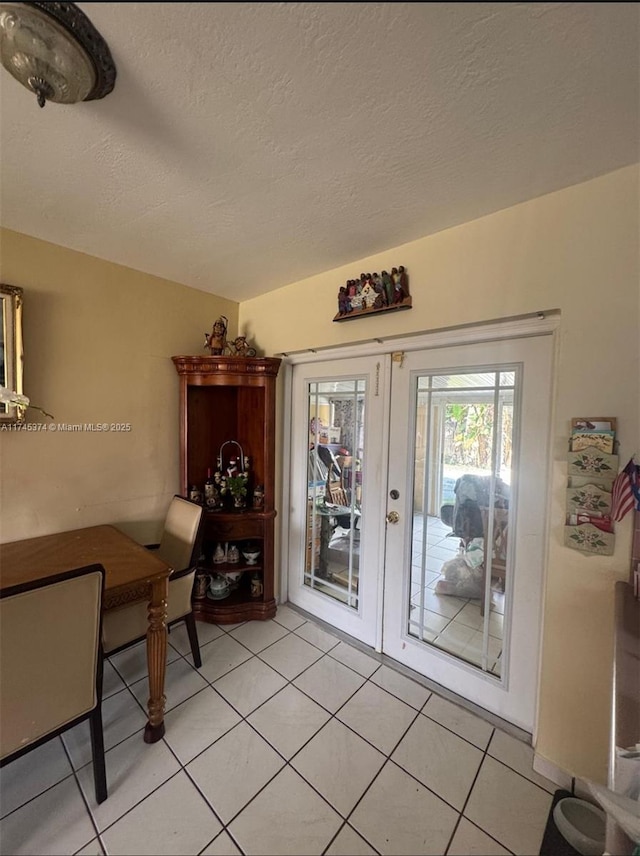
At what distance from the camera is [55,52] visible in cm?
81

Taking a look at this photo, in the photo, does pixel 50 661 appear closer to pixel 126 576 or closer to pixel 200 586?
pixel 126 576

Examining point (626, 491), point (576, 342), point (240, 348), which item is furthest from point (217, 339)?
point (626, 491)

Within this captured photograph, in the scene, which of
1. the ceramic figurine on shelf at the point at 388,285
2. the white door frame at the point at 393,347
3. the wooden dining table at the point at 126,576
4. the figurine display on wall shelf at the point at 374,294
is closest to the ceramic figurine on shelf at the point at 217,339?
the white door frame at the point at 393,347

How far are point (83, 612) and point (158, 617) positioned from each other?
16.6 inches

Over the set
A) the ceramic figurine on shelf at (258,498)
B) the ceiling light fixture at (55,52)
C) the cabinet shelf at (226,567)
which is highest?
the ceiling light fixture at (55,52)

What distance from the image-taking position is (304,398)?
93.8 inches

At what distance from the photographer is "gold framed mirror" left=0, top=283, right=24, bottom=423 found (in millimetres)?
1627

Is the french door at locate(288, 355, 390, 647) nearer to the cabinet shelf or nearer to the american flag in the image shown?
the cabinet shelf

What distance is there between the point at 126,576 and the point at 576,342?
2.09 metres

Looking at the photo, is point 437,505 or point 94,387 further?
point 94,387

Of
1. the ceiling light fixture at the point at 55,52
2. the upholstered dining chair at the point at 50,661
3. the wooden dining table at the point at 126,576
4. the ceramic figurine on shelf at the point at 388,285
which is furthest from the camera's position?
the ceramic figurine on shelf at the point at 388,285

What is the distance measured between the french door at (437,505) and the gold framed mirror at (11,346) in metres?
1.60

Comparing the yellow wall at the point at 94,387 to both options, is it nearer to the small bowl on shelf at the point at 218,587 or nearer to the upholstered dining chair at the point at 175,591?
the upholstered dining chair at the point at 175,591

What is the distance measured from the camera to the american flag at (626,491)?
109 centimetres
